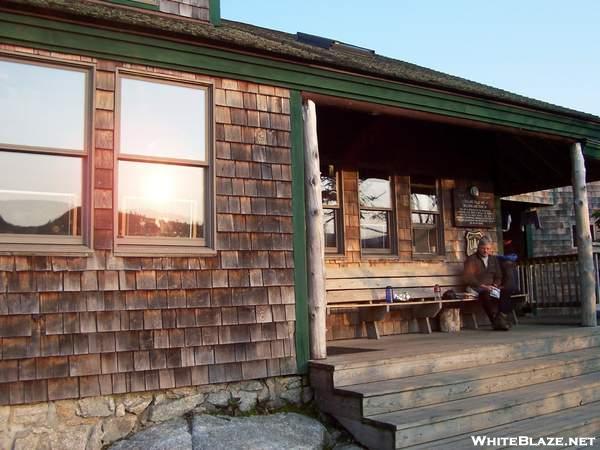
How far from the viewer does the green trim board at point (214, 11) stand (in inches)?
245

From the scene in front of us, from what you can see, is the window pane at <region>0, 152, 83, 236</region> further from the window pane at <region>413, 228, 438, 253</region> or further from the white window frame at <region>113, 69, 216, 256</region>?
the window pane at <region>413, 228, 438, 253</region>

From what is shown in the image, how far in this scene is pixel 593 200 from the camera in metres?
17.2

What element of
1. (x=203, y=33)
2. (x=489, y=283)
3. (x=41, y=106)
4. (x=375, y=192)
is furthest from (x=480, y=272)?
(x=41, y=106)

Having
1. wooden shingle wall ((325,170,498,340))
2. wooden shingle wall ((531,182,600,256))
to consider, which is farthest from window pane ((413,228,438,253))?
wooden shingle wall ((531,182,600,256))

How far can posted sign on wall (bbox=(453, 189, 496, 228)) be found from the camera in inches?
363

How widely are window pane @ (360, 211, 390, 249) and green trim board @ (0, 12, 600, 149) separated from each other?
2019mm

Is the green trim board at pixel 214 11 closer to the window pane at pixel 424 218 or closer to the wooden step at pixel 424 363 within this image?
the wooden step at pixel 424 363

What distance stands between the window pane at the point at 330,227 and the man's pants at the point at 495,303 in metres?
2.25

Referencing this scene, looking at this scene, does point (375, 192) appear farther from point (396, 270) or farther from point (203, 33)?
point (203, 33)

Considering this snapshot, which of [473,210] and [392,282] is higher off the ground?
[473,210]

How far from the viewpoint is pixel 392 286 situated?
8.21m

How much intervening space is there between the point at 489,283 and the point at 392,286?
1.43 m

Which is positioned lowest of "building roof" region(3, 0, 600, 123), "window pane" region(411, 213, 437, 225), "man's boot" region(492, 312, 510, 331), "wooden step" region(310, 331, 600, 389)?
"wooden step" region(310, 331, 600, 389)

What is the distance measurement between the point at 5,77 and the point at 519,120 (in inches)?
236
